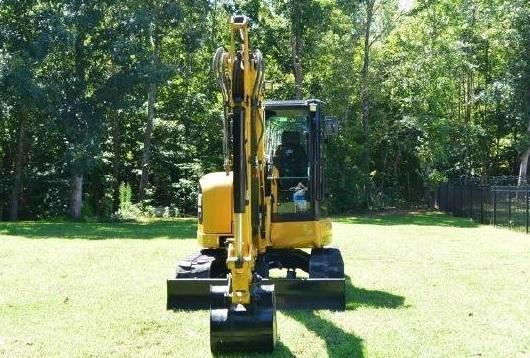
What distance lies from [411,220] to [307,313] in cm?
1942

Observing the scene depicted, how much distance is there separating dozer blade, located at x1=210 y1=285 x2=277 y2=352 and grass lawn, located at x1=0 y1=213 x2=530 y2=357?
1.10 feet

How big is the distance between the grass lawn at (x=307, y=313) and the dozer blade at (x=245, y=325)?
335 millimetres

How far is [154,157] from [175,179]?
1393mm

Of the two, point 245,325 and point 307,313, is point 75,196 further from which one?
point 245,325

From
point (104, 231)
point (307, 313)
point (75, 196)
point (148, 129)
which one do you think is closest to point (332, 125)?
point (307, 313)

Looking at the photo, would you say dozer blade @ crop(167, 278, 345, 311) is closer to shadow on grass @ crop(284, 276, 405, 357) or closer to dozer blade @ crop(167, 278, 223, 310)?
dozer blade @ crop(167, 278, 223, 310)

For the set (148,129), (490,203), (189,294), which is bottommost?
(189,294)

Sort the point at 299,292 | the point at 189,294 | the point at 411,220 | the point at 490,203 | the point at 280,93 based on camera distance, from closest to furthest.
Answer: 1. the point at 299,292
2. the point at 189,294
3. the point at 490,203
4. the point at 411,220
5. the point at 280,93

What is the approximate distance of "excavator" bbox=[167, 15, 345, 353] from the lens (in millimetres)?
5871

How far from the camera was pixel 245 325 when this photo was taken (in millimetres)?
5828

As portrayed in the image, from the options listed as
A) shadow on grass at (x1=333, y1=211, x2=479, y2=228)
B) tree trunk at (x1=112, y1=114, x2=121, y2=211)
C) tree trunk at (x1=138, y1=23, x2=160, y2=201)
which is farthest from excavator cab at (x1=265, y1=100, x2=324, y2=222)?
tree trunk at (x1=112, y1=114, x2=121, y2=211)

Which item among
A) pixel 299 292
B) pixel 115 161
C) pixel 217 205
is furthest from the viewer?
pixel 115 161

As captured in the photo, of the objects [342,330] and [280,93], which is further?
[280,93]

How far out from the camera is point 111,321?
7.59 metres
